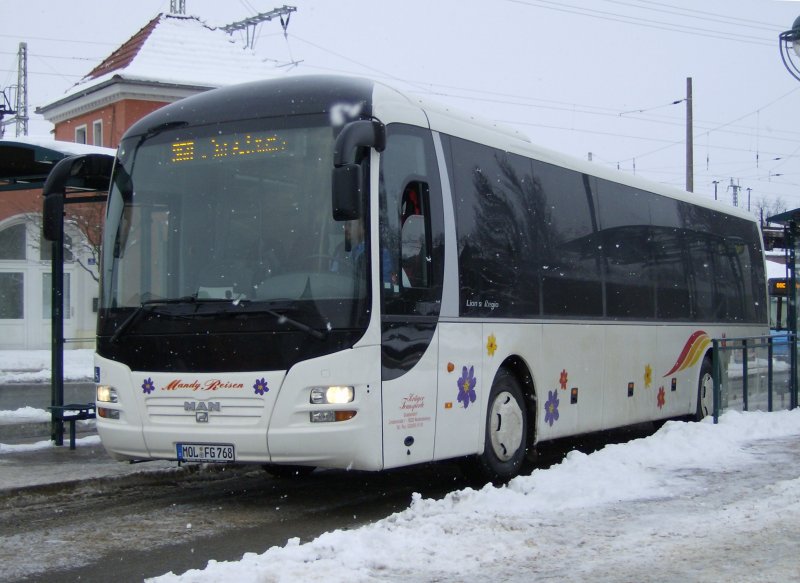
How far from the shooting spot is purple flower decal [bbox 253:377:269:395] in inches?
339

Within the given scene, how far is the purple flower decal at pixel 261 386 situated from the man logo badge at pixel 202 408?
39cm

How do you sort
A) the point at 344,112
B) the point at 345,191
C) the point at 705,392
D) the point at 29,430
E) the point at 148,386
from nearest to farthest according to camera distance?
1. the point at 345,191
2. the point at 344,112
3. the point at 148,386
4. the point at 29,430
5. the point at 705,392

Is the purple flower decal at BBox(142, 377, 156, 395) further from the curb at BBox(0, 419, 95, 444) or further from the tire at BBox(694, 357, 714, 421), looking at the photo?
the tire at BBox(694, 357, 714, 421)

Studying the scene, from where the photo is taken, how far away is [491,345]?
1044cm

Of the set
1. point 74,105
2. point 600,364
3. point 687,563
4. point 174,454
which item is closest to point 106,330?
point 174,454

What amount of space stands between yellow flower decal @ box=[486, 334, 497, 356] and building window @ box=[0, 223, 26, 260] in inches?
1329

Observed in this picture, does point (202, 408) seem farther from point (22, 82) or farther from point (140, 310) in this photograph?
point (22, 82)

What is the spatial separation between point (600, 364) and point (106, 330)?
6.16 m

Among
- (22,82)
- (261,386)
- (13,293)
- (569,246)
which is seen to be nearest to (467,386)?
(261,386)

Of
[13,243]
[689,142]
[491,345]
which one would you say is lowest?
[491,345]

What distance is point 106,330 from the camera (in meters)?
9.44

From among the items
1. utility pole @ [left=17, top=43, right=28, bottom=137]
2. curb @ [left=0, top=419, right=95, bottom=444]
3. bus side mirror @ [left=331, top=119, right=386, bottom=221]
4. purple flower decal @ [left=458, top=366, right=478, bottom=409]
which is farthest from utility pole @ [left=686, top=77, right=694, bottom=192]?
utility pole @ [left=17, top=43, right=28, bottom=137]

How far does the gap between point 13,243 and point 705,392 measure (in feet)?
102

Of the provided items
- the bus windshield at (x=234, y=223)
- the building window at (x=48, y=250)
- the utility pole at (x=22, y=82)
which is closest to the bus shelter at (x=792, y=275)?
the bus windshield at (x=234, y=223)
